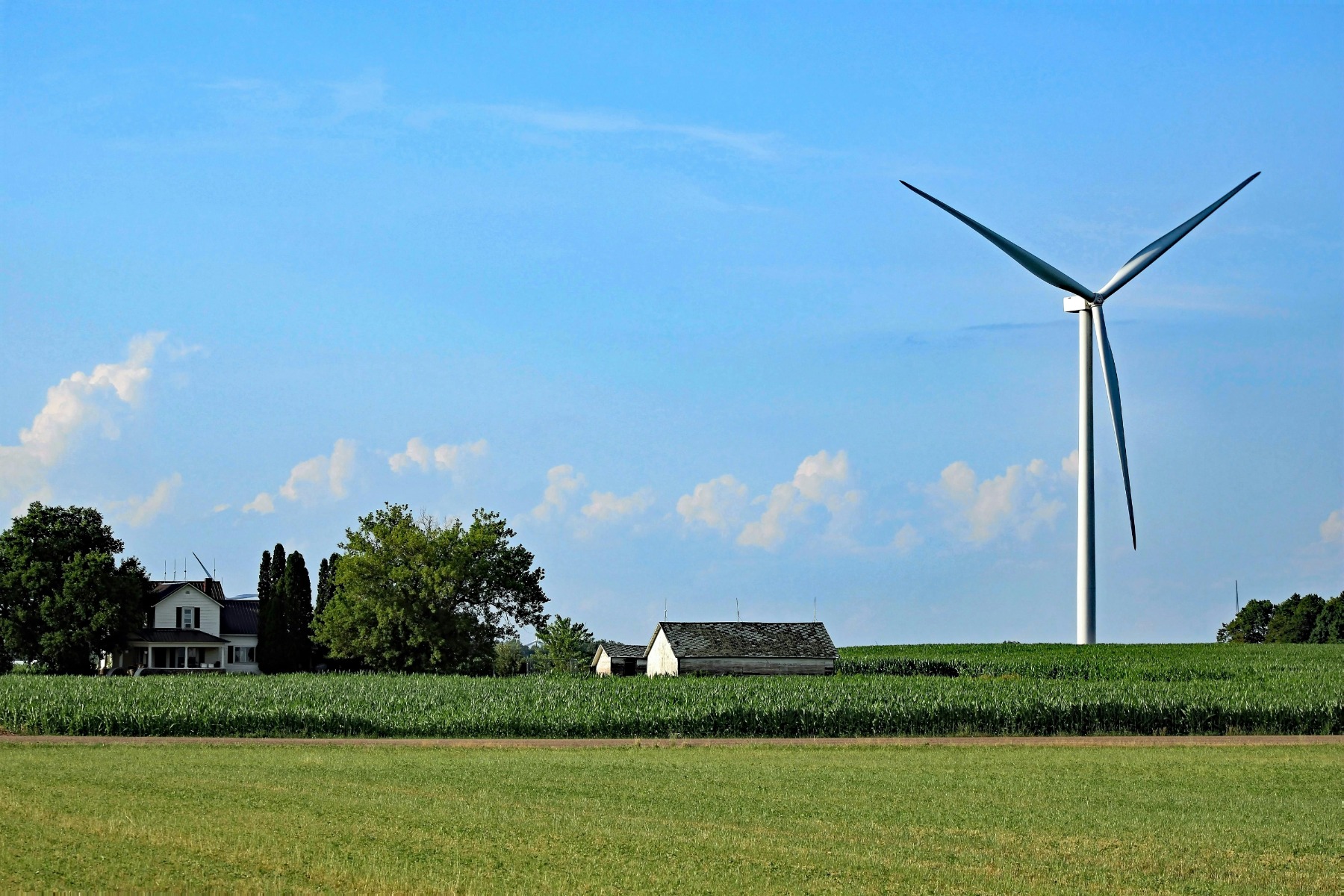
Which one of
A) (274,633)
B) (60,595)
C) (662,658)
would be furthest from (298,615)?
(662,658)

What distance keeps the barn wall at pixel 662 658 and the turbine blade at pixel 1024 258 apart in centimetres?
2739

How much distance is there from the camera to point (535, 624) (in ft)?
254

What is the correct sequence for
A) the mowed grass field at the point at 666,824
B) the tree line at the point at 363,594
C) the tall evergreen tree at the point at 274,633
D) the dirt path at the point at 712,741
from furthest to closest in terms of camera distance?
the tall evergreen tree at the point at 274,633
the tree line at the point at 363,594
the dirt path at the point at 712,741
the mowed grass field at the point at 666,824

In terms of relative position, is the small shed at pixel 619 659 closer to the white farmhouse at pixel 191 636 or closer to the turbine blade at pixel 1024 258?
the white farmhouse at pixel 191 636

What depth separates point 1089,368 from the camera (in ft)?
211

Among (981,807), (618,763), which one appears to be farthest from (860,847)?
(618,763)

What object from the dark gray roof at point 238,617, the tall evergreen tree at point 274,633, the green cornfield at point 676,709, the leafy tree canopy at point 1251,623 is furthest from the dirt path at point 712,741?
the leafy tree canopy at point 1251,623

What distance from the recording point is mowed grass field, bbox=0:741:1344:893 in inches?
→ 591

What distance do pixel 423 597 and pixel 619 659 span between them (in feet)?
116

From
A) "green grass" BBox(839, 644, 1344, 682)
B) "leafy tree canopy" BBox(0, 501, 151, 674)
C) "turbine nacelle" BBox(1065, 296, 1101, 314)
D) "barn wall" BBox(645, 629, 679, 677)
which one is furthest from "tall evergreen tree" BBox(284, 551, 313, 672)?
"turbine nacelle" BBox(1065, 296, 1101, 314)

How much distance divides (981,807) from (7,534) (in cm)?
7068

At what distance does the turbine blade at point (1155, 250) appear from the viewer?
59500 mm

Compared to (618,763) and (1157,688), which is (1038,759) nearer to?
(618,763)

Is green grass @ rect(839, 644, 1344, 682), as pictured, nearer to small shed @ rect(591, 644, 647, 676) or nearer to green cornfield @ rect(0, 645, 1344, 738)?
green cornfield @ rect(0, 645, 1344, 738)
